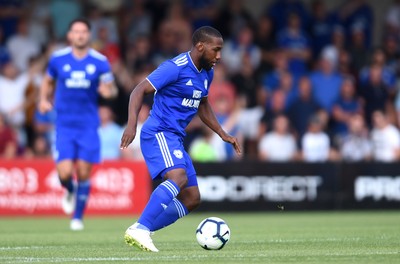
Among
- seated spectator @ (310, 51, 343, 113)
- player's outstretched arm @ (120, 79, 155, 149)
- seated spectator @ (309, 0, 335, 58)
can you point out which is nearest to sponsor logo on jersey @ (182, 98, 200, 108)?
player's outstretched arm @ (120, 79, 155, 149)

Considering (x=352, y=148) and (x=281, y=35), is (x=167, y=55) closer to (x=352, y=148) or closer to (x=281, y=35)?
(x=281, y=35)

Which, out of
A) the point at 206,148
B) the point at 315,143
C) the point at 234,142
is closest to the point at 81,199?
the point at 234,142

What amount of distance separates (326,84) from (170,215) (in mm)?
11803

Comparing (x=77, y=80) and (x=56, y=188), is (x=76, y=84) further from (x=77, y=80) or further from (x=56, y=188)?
(x=56, y=188)

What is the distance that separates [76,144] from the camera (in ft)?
45.8

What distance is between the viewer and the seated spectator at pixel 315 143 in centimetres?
1983

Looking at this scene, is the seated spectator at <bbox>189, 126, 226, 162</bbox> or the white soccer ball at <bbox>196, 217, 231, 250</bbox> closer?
the white soccer ball at <bbox>196, 217, 231, 250</bbox>

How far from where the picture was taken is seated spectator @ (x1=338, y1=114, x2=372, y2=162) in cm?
2006

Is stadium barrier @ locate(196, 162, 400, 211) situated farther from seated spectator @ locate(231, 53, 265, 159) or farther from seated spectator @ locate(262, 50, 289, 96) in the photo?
seated spectator @ locate(262, 50, 289, 96)

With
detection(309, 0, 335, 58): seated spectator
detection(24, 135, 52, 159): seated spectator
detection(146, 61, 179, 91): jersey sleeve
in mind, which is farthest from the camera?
detection(309, 0, 335, 58): seated spectator

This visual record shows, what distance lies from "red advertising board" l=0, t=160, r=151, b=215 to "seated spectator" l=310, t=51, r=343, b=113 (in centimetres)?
457

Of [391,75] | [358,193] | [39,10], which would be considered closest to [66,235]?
[358,193]

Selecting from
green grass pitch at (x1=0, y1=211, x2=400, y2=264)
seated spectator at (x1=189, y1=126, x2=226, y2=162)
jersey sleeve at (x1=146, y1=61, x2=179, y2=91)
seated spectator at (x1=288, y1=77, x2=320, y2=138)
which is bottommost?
green grass pitch at (x1=0, y1=211, x2=400, y2=264)

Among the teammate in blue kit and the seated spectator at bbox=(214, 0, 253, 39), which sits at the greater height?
the seated spectator at bbox=(214, 0, 253, 39)
